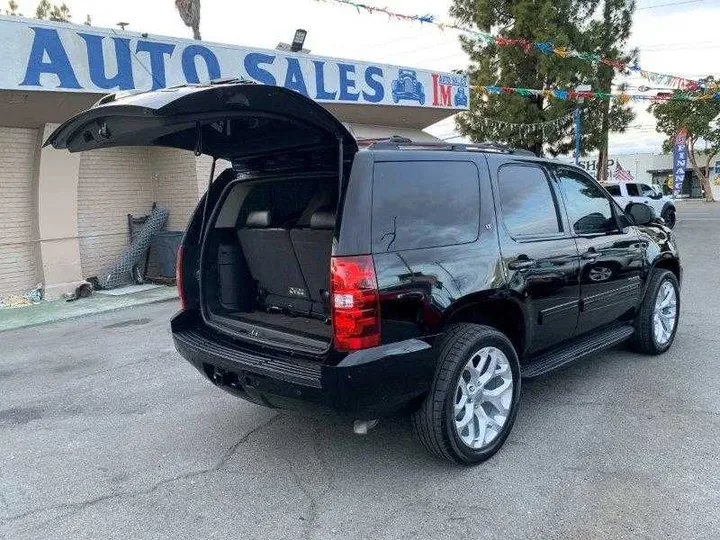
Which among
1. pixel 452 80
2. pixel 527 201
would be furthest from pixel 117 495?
pixel 452 80

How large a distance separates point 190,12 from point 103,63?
4854 millimetres

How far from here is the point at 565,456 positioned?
352cm

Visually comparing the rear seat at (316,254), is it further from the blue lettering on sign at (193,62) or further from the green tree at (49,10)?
the green tree at (49,10)

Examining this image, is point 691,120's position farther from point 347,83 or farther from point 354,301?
point 354,301

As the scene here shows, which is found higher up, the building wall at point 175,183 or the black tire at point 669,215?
the building wall at point 175,183

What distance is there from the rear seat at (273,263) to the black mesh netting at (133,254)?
25.3 feet

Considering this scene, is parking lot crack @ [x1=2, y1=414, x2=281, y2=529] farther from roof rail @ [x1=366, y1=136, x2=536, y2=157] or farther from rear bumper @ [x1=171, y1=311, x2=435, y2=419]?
roof rail @ [x1=366, y1=136, x2=536, y2=157]

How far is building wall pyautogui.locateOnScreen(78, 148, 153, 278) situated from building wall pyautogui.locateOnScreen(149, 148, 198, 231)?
0.57 feet

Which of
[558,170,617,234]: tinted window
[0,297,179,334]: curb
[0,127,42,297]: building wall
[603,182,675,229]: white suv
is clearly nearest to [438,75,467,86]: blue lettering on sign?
[603,182,675,229]: white suv

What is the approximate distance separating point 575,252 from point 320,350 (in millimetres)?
2117

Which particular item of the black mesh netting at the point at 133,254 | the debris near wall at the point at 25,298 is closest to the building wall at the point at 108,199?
the black mesh netting at the point at 133,254

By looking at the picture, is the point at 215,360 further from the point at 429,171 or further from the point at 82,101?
the point at 82,101

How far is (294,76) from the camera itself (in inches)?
433

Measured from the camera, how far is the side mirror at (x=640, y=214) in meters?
5.26
